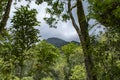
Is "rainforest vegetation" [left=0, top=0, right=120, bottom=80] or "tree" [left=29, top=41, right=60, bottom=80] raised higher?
"tree" [left=29, top=41, right=60, bottom=80]

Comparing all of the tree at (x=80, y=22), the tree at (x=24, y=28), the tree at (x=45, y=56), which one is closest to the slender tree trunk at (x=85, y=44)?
the tree at (x=80, y=22)

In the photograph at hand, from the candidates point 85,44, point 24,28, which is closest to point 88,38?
point 85,44

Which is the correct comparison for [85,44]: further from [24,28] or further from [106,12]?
[24,28]

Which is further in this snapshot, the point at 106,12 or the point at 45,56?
the point at 45,56

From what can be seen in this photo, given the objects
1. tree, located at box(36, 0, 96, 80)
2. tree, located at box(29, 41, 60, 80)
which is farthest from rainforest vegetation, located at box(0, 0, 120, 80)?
tree, located at box(29, 41, 60, 80)

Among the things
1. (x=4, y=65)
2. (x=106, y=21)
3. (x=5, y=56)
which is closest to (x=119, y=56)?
(x=106, y=21)

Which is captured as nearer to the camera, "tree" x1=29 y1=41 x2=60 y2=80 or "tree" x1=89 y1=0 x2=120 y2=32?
"tree" x1=89 y1=0 x2=120 y2=32

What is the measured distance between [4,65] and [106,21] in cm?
2250

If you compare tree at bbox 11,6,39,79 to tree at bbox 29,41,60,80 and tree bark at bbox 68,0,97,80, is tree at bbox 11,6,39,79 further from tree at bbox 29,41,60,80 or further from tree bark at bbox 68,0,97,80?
tree bark at bbox 68,0,97,80

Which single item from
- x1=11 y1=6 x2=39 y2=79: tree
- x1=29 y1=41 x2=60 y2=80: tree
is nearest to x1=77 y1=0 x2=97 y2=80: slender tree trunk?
x1=11 y1=6 x2=39 y2=79: tree

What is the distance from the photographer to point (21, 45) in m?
37.0

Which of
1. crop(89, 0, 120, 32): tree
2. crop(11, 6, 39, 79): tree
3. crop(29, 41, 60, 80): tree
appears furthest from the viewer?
crop(29, 41, 60, 80): tree

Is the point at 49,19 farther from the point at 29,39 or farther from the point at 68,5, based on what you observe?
the point at 29,39

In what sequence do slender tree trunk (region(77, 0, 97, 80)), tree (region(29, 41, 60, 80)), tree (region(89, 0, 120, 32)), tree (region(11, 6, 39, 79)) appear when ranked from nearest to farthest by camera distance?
tree (region(89, 0, 120, 32)), slender tree trunk (region(77, 0, 97, 80)), tree (region(11, 6, 39, 79)), tree (region(29, 41, 60, 80))
